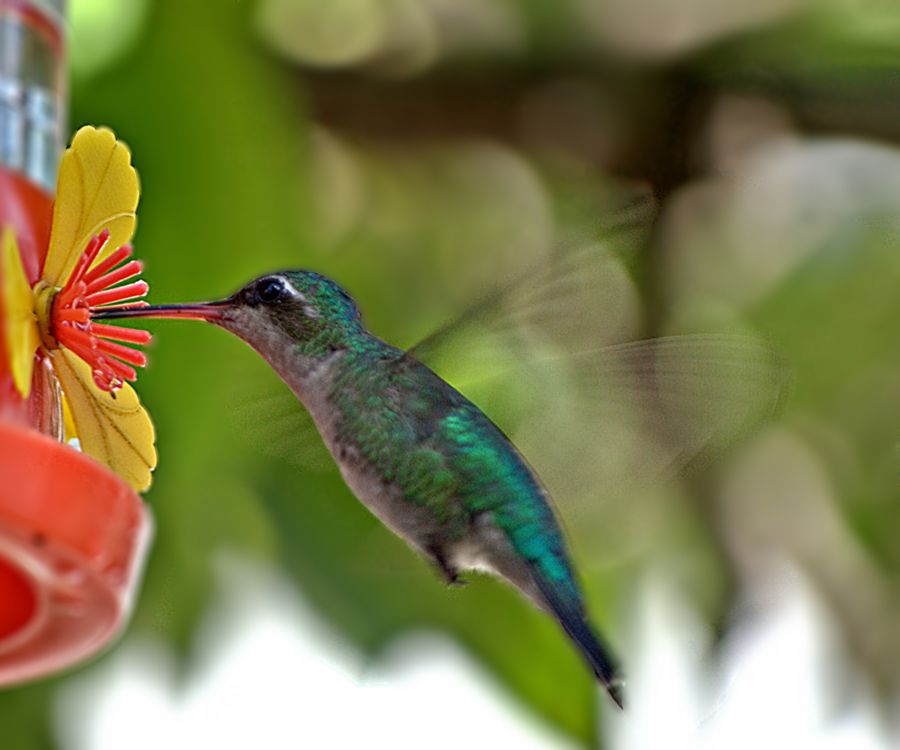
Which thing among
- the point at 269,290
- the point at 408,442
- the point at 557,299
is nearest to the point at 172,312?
the point at 269,290

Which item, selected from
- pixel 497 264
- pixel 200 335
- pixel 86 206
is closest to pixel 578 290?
pixel 86 206

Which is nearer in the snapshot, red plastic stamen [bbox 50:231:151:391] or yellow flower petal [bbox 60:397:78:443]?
red plastic stamen [bbox 50:231:151:391]

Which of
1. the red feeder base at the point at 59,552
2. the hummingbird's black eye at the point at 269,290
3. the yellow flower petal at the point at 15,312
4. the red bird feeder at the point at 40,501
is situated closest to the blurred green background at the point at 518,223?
the red bird feeder at the point at 40,501

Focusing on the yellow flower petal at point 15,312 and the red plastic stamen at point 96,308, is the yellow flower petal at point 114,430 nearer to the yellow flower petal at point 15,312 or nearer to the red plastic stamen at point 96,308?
the red plastic stamen at point 96,308

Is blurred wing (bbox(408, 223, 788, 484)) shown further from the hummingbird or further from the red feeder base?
the red feeder base

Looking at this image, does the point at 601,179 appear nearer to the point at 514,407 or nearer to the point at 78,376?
the point at 514,407

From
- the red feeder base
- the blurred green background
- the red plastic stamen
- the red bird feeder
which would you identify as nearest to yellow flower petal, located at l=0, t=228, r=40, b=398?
the red bird feeder

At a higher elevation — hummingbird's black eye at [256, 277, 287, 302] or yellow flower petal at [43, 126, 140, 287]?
yellow flower petal at [43, 126, 140, 287]
